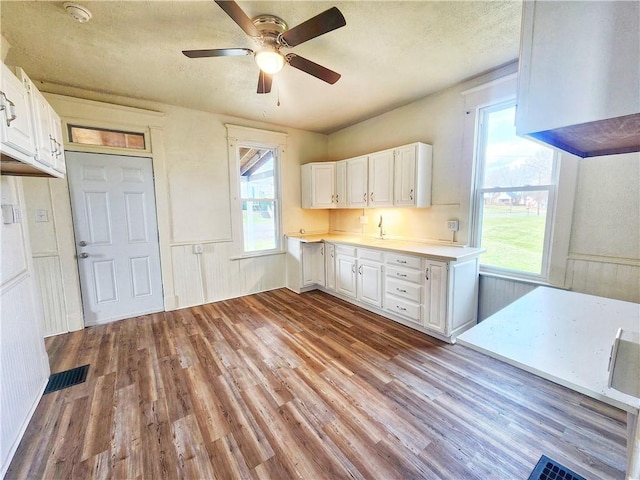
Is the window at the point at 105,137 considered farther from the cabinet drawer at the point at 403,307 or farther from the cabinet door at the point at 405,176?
the cabinet drawer at the point at 403,307

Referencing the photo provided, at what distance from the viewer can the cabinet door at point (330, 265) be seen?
13.4 feet

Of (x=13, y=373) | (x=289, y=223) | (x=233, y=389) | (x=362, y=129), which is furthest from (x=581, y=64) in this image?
(x=289, y=223)

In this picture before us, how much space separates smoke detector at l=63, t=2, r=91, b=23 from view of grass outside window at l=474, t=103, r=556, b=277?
3.51 m

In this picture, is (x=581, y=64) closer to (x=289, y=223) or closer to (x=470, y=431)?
(x=470, y=431)

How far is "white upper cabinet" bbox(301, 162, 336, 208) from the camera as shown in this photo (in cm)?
447

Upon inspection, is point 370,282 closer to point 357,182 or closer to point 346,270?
point 346,270

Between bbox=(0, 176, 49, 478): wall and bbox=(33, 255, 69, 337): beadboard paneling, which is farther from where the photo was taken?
bbox=(33, 255, 69, 337): beadboard paneling

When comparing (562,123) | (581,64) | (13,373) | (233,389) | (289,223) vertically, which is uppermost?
(581,64)

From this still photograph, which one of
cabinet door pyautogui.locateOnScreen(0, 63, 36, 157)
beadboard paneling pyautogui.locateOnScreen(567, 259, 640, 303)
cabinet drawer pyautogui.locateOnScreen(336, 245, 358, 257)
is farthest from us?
cabinet drawer pyautogui.locateOnScreen(336, 245, 358, 257)

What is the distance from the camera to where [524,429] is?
5.53 feet

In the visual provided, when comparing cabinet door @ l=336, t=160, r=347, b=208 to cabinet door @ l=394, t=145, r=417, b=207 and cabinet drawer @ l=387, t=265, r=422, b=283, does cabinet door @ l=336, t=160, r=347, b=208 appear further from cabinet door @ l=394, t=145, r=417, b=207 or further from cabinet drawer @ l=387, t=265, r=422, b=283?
cabinet drawer @ l=387, t=265, r=422, b=283

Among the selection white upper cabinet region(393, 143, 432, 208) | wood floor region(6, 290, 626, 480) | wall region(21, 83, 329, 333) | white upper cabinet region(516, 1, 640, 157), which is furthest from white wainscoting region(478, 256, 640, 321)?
wall region(21, 83, 329, 333)

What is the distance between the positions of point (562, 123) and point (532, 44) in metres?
0.20

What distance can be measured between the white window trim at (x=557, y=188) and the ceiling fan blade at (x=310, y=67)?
5.16ft
